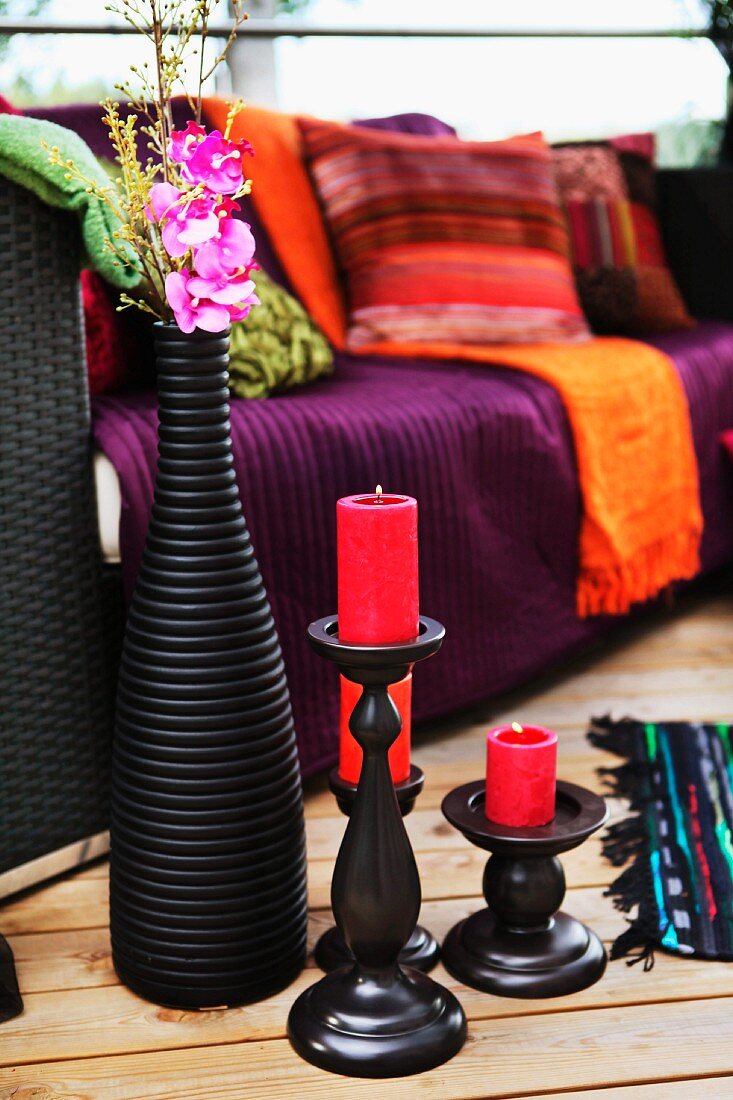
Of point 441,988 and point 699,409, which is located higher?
point 699,409

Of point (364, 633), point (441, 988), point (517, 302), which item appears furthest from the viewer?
point (517, 302)

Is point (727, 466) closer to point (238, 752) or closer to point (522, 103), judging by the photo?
point (522, 103)

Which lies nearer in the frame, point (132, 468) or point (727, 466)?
point (132, 468)

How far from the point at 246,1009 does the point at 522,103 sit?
2.49 meters

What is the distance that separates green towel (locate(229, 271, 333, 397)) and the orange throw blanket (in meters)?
0.33

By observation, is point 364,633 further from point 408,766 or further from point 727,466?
point 727,466

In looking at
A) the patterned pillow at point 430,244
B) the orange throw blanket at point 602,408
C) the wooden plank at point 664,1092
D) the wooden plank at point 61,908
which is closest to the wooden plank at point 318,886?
the wooden plank at point 61,908

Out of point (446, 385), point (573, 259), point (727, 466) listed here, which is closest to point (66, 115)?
point (446, 385)

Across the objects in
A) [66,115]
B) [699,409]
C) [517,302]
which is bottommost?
[699,409]

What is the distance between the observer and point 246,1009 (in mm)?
1182

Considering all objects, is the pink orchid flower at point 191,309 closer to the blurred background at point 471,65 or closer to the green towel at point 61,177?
the green towel at point 61,177

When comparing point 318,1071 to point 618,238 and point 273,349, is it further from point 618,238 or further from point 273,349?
point 618,238

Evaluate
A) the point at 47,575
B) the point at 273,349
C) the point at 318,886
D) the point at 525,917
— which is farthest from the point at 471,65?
the point at 525,917

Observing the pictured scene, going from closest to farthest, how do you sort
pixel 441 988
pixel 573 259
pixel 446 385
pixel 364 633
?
pixel 364 633 < pixel 441 988 < pixel 446 385 < pixel 573 259
